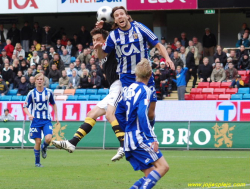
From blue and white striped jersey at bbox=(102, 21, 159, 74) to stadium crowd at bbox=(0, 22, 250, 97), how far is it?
1509 cm

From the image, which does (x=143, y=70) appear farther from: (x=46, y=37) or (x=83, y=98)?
(x=46, y=37)

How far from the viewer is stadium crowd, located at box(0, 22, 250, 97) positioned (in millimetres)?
24672

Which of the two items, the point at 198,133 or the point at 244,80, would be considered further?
the point at 244,80

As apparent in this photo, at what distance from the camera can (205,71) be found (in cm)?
2489

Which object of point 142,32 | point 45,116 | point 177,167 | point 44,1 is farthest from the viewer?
point 44,1

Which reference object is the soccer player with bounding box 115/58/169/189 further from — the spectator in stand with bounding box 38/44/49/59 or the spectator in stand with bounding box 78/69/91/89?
the spectator in stand with bounding box 38/44/49/59

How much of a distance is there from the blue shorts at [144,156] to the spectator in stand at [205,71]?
56.7ft

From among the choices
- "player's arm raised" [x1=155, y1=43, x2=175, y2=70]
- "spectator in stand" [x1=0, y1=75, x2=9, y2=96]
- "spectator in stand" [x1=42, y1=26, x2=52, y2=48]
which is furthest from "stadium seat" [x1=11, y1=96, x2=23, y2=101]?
"player's arm raised" [x1=155, y1=43, x2=175, y2=70]

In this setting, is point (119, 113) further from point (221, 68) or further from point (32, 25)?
point (32, 25)

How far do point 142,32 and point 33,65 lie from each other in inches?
754

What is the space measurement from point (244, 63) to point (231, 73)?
4.00ft

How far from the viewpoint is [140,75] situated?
7.60 metres

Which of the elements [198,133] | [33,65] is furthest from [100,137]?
[33,65]

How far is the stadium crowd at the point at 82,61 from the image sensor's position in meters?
24.7
